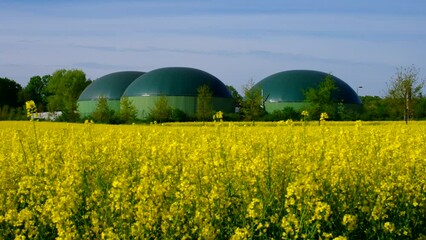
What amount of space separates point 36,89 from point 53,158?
360ft

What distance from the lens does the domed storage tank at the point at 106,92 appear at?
72.8 metres

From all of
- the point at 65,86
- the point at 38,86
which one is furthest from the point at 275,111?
the point at 38,86

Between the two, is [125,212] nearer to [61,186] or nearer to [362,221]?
[61,186]

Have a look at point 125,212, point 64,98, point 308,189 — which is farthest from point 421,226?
point 64,98

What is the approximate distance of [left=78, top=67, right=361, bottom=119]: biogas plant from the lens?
211 feet

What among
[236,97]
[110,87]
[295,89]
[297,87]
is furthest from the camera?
[110,87]

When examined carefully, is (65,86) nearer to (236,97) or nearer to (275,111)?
(236,97)

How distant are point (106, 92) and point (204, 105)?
22040mm

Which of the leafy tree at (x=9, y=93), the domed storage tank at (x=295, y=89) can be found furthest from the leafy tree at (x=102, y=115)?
the leafy tree at (x=9, y=93)

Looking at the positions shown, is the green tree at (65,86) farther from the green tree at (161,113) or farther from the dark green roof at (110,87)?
the green tree at (161,113)

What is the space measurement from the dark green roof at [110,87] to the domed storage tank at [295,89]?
1850 cm

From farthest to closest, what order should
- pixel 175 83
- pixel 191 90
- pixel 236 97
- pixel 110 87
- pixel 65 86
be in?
pixel 65 86 < pixel 110 87 < pixel 236 97 < pixel 175 83 < pixel 191 90

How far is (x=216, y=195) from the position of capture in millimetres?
5340

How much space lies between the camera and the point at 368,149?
8.57 metres
